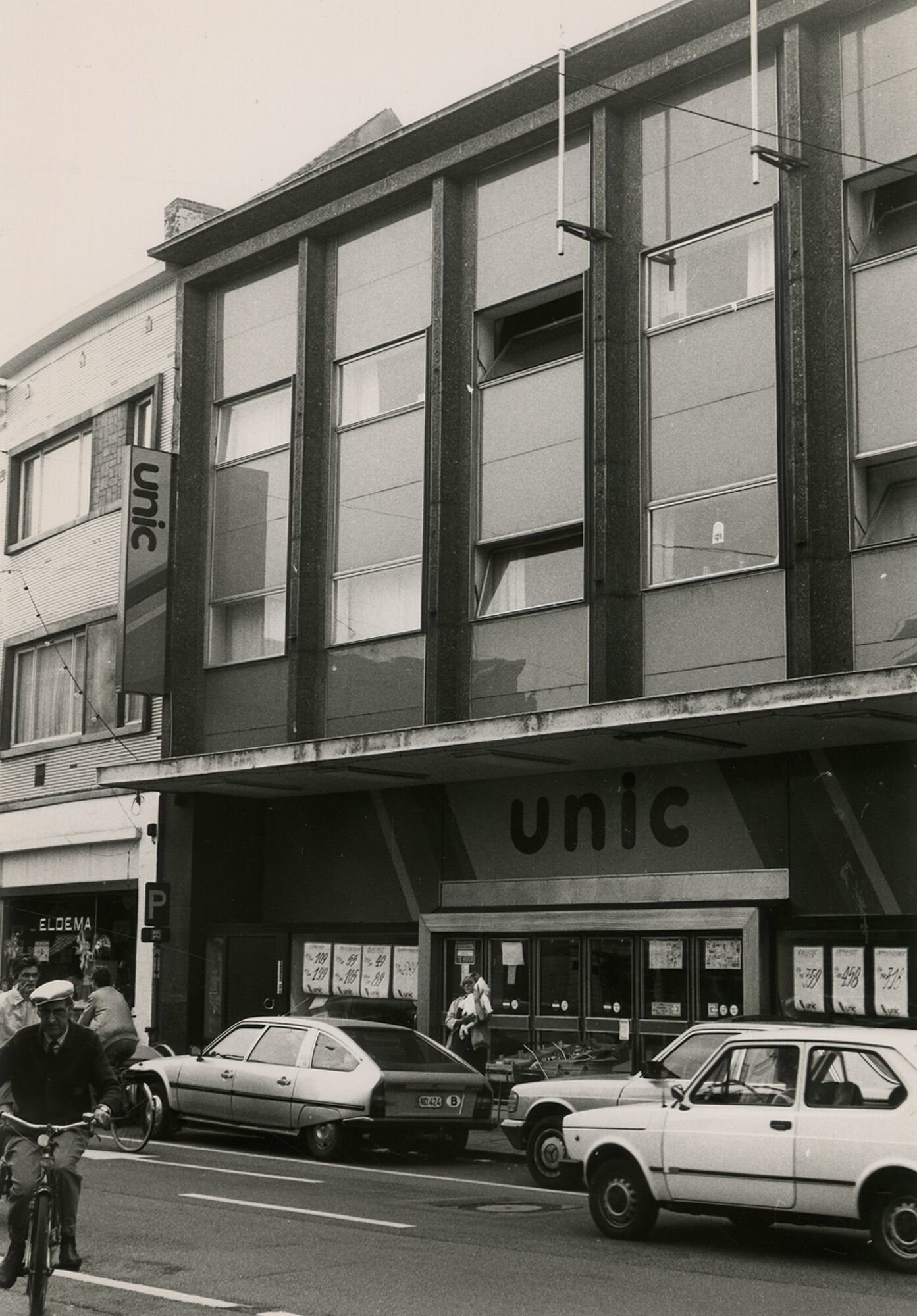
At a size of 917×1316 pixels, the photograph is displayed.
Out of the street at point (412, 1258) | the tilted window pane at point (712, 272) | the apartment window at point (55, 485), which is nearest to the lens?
the street at point (412, 1258)

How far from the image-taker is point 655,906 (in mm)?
19453

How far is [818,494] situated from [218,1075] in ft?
28.3

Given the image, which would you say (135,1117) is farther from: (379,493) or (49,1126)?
(49,1126)

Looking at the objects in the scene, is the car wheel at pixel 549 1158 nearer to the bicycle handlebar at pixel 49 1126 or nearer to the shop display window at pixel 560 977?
the bicycle handlebar at pixel 49 1126

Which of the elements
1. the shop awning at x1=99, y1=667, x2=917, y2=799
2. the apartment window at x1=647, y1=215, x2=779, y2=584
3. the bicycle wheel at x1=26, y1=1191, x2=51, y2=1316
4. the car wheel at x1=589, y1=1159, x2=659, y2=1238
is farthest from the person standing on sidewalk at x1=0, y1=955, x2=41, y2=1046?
the apartment window at x1=647, y1=215, x2=779, y2=584

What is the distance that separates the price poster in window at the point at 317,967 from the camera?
2383cm

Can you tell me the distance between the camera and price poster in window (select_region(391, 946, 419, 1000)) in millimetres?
22703

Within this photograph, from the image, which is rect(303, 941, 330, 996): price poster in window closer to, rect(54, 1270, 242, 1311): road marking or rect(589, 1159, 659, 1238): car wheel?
rect(589, 1159, 659, 1238): car wheel

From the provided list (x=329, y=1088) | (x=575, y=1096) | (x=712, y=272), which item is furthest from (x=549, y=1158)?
(x=712, y=272)

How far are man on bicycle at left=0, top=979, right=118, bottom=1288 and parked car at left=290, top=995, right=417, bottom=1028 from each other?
11.7 m

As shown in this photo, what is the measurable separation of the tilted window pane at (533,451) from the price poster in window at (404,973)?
19.3 ft

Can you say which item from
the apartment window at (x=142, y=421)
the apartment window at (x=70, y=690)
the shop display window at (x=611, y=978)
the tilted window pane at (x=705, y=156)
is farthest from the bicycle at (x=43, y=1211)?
the apartment window at (x=142, y=421)

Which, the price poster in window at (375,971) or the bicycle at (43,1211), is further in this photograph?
the price poster in window at (375,971)

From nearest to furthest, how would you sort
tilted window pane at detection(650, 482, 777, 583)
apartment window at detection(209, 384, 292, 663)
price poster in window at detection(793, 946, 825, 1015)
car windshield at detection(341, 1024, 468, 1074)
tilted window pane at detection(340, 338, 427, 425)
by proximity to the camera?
1. car windshield at detection(341, 1024, 468, 1074)
2. price poster in window at detection(793, 946, 825, 1015)
3. tilted window pane at detection(650, 482, 777, 583)
4. tilted window pane at detection(340, 338, 427, 425)
5. apartment window at detection(209, 384, 292, 663)
